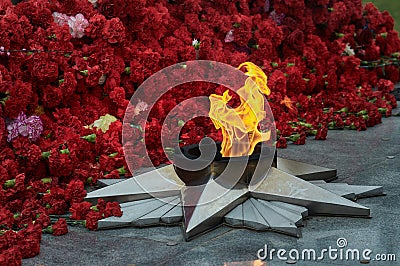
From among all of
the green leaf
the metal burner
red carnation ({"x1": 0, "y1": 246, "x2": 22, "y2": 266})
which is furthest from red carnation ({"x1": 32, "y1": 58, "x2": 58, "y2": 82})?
red carnation ({"x1": 0, "y1": 246, "x2": 22, "y2": 266})

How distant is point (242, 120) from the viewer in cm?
362

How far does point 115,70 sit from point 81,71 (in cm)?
29

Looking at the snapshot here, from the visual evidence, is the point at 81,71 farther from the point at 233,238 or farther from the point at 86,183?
the point at 233,238

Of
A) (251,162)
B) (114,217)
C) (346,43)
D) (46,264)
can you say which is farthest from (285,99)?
(46,264)

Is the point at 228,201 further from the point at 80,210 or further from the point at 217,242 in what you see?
the point at 80,210

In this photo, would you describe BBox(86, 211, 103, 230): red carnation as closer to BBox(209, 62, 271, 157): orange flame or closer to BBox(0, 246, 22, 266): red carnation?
BBox(0, 246, 22, 266): red carnation

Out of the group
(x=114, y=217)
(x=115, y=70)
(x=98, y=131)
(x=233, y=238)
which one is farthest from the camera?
(x=115, y=70)

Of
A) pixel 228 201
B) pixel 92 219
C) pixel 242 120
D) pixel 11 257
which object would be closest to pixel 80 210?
pixel 92 219

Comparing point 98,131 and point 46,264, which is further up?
point 98,131

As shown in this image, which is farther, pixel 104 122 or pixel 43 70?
A: pixel 104 122

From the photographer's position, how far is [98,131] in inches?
163

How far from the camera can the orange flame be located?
3480 mm

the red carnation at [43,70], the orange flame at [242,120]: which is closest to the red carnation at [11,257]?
the orange flame at [242,120]

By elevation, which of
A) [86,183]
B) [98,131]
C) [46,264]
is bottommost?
[46,264]
